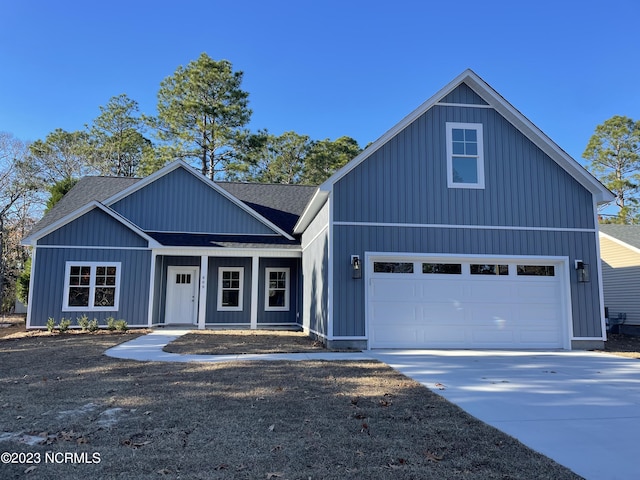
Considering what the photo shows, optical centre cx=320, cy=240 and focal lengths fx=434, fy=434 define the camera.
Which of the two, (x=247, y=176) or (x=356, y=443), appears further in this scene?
(x=247, y=176)

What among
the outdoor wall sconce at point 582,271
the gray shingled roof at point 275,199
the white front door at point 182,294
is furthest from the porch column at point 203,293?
the outdoor wall sconce at point 582,271

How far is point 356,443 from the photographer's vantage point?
13.3 ft

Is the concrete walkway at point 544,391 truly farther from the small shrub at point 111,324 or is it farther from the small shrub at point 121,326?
the small shrub at point 111,324

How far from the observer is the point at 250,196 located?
738 inches

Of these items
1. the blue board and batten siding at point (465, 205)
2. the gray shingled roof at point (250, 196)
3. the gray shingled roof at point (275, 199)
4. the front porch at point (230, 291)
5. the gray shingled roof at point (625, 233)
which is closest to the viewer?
the blue board and batten siding at point (465, 205)

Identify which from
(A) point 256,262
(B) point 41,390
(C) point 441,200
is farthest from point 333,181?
(B) point 41,390

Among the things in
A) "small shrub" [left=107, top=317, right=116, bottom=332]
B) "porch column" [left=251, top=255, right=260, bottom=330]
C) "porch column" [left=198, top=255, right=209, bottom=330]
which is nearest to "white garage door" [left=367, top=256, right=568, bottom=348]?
"porch column" [left=251, top=255, right=260, bottom=330]

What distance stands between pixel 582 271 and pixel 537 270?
3.49ft

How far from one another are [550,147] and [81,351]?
12.5 meters

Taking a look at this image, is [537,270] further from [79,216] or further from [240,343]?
[79,216]

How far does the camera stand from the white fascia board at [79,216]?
13789 millimetres

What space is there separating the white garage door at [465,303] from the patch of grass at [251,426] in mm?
3540

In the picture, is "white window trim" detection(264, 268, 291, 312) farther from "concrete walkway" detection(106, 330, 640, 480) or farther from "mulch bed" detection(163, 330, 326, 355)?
"concrete walkway" detection(106, 330, 640, 480)

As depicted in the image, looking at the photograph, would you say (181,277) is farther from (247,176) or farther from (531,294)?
(247,176)
